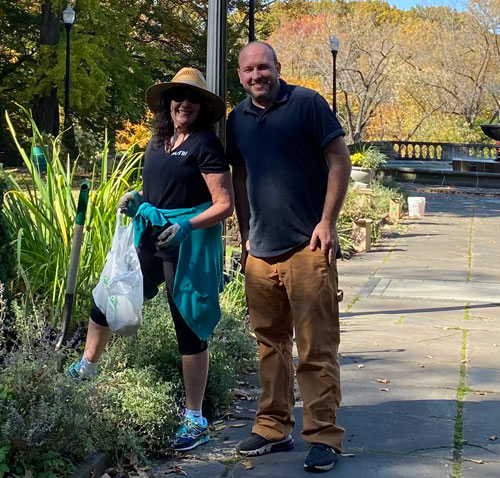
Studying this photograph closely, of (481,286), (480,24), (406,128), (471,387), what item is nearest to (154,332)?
(471,387)

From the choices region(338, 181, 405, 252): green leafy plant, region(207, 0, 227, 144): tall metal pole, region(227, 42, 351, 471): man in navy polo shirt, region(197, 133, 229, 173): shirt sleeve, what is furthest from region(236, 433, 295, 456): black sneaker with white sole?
region(338, 181, 405, 252): green leafy plant

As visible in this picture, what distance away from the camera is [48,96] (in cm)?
2902

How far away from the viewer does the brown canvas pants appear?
3957mm

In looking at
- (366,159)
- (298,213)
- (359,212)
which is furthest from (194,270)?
(366,159)

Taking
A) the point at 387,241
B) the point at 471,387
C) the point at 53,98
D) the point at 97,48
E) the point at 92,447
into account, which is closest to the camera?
the point at 92,447

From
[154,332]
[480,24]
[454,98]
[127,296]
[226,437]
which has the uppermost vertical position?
[480,24]

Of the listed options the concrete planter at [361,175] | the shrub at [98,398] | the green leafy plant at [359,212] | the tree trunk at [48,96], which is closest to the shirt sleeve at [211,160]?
the shrub at [98,398]

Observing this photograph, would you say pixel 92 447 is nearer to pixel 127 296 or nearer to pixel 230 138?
pixel 127 296

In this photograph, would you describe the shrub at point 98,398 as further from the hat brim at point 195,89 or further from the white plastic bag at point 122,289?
the hat brim at point 195,89

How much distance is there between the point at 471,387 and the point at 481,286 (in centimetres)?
416

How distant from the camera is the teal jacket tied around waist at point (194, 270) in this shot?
13.5 ft

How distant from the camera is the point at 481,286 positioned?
938 centimetres

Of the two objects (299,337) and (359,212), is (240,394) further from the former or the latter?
(359,212)

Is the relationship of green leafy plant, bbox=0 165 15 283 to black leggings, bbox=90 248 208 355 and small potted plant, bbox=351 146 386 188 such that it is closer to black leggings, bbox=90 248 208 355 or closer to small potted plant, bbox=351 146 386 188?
black leggings, bbox=90 248 208 355
